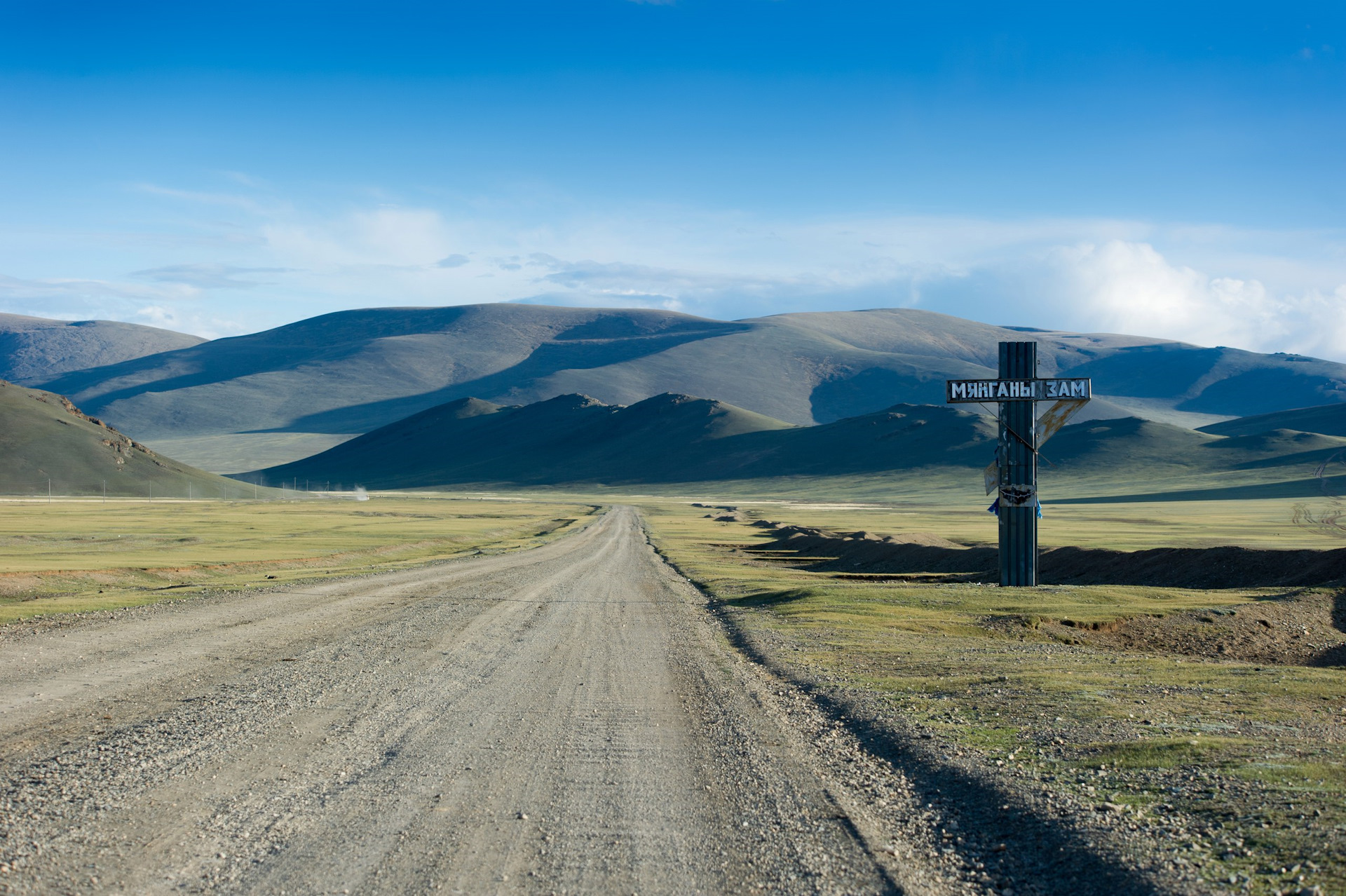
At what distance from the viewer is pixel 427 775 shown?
10.4m

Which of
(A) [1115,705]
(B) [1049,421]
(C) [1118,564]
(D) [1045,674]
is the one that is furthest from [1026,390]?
(A) [1115,705]

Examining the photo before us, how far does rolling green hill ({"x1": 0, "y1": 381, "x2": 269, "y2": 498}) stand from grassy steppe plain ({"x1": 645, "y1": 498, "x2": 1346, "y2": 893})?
149 m

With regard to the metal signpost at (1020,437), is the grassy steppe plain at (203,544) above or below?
below

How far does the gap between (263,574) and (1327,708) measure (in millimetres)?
38232

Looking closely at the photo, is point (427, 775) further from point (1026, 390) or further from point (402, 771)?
point (1026, 390)

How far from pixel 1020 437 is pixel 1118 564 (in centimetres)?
975

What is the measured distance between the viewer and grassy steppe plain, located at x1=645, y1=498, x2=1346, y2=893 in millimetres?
8305

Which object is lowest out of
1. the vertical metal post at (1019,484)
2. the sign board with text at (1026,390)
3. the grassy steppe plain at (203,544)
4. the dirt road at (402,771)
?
the grassy steppe plain at (203,544)

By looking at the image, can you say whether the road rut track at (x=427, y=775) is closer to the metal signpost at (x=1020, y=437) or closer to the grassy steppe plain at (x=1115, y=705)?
the grassy steppe plain at (x=1115, y=705)

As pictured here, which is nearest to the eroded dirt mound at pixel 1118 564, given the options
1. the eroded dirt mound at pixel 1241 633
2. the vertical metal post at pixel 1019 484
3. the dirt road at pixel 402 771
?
the vertical metal post at pixel 1019 484

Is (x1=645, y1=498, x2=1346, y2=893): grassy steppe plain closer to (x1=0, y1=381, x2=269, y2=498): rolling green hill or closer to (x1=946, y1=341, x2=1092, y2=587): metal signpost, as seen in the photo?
(x1=946, y1=341, x2=1092, y2=587): metal signpost

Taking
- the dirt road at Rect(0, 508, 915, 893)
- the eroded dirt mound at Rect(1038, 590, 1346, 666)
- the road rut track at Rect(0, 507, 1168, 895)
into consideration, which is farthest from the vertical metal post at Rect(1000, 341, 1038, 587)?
the dirt road at Rect(0, 508, 915, 893)

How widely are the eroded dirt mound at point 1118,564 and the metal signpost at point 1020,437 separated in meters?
5.02

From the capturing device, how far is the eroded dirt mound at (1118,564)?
33787mm
